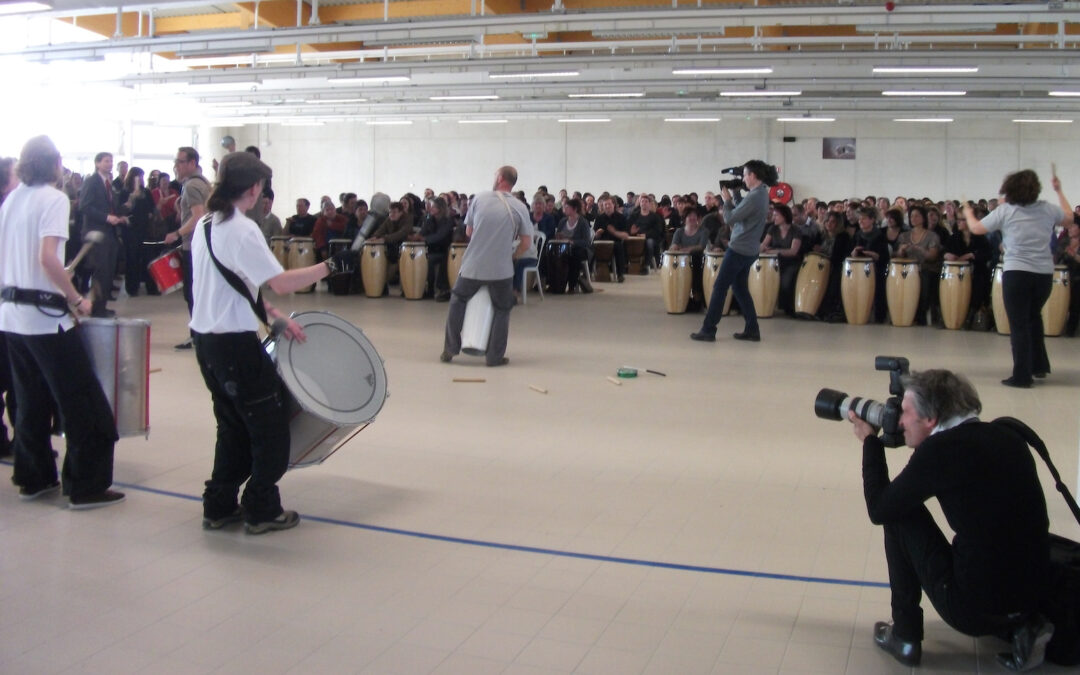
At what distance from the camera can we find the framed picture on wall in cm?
2552

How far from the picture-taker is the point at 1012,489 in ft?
8.87

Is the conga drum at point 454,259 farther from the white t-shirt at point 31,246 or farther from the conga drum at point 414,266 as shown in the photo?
the white t-shirt at point 31,246

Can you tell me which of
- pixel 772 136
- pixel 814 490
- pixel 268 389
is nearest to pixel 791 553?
pixel 814 490

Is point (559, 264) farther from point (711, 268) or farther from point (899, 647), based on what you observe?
point (899, 647)

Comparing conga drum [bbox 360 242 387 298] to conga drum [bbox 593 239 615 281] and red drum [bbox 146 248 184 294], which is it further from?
red drum [bbox 146 248 184 294]

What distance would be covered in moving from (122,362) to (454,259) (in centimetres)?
847

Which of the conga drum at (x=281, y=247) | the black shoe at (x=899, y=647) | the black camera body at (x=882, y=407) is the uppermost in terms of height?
the conga drum at (x=281, y=247)

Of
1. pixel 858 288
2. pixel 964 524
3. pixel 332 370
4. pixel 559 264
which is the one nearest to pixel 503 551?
pixel 332 370

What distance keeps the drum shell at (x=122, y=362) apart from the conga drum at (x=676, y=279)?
783 cm

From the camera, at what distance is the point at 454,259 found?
12.8 metres

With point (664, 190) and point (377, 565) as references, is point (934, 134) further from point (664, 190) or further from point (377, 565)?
point (377, 565)

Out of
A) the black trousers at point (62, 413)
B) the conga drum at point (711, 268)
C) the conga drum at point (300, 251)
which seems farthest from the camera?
the conga drum at point (300, 251)

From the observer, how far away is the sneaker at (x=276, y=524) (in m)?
3.92

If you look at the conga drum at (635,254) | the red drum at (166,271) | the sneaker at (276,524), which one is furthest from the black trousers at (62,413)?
the conga drum at (635,254)
